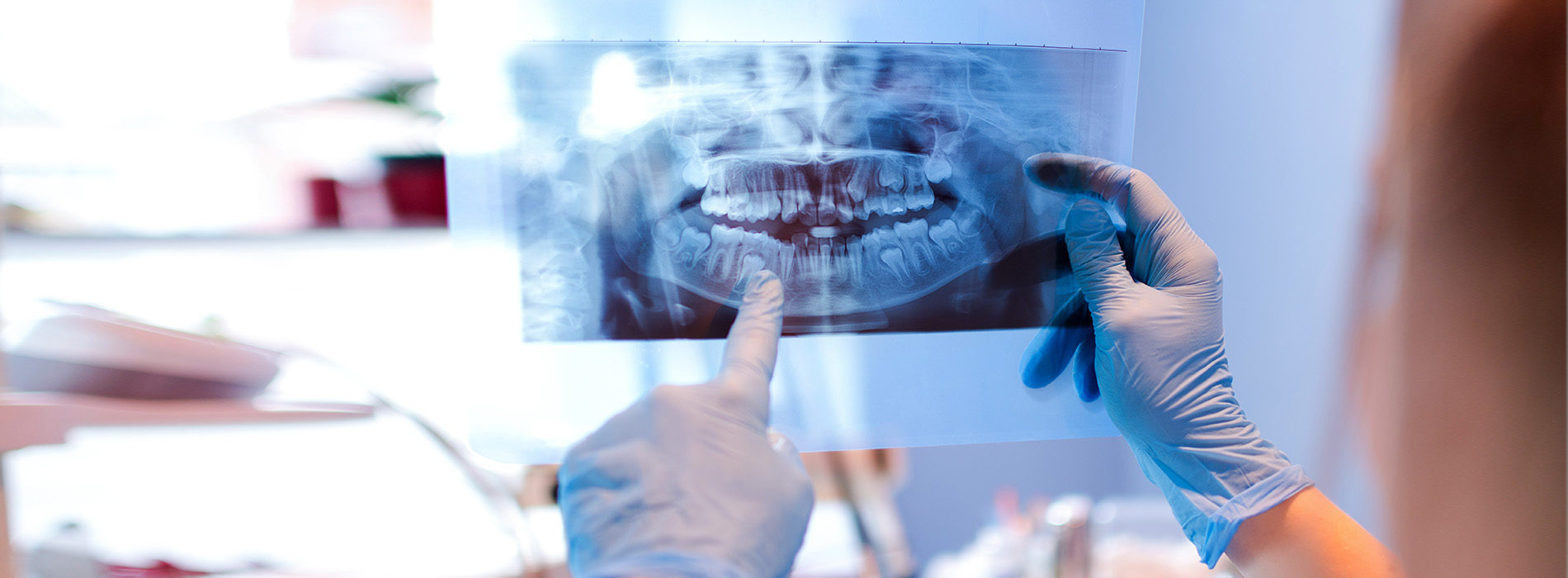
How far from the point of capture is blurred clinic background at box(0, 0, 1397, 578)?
531 millimetres

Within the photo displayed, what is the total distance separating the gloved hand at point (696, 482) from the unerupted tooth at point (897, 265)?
157 millimetres

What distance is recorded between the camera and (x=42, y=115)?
1.72 feet

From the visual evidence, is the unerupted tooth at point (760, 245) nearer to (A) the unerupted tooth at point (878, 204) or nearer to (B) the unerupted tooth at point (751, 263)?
(B) the unerupted tooth at point (751, 263)

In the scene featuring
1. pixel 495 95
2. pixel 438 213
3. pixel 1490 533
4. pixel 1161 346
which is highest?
pixel 495 95

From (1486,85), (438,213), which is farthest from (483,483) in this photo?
(1486,85)

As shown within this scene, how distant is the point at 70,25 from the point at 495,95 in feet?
1.24

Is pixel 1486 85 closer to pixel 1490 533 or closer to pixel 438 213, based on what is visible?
pixel 1490 533

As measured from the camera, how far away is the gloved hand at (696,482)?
51 cm

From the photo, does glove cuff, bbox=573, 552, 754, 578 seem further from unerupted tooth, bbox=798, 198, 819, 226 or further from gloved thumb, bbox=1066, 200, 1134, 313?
gloved thumb, bbox=1066, 200, 1134, 313

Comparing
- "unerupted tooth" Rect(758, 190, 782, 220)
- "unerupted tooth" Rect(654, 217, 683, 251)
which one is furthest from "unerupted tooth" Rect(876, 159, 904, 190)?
"unerupted tooth" Rect(654, 217, 683, 251)

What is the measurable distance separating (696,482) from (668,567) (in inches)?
2.8

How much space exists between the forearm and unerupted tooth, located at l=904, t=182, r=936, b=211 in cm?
47

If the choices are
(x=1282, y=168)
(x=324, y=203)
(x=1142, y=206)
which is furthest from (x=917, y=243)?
(x=324, y=203)

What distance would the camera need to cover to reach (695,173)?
1.89ft
